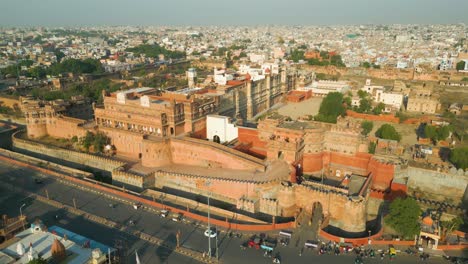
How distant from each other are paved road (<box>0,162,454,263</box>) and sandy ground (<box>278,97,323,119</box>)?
37.5 meters

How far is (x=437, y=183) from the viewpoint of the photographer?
35.3 m

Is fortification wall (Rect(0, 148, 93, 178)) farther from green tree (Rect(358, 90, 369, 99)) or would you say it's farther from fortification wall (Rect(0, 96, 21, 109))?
green tree (Rect(358, 90, 369, 99))

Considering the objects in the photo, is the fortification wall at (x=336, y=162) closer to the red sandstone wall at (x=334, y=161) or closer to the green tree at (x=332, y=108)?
the red sandstone wall at (x=334, y=161)

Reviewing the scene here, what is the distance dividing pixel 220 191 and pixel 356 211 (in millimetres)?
12429

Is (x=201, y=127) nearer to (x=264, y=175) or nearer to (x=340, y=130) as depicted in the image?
(x=264, y=175)

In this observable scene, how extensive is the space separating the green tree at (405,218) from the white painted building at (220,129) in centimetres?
2010

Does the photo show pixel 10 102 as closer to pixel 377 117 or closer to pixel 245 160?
pixel 245 160

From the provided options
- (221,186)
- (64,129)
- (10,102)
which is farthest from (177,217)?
(10,102)

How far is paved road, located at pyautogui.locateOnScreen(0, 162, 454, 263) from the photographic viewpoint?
969 inches

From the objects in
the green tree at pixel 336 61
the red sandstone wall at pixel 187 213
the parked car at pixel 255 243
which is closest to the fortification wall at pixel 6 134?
the red sandstone wall at pixel 187 213

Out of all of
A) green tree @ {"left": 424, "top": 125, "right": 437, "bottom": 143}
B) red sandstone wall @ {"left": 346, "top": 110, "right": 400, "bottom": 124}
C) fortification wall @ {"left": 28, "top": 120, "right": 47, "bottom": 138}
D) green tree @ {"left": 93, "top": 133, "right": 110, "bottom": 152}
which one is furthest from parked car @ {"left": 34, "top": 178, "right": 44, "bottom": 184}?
red sandstone wall @ {"left": 346, "top": 110, "right": 400, "bottom": 124}

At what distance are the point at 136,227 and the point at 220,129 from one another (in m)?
18.6

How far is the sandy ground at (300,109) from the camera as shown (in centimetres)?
6431

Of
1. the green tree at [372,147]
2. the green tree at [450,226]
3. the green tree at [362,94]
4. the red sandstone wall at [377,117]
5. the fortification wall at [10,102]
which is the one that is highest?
the green tree at [362,94]
